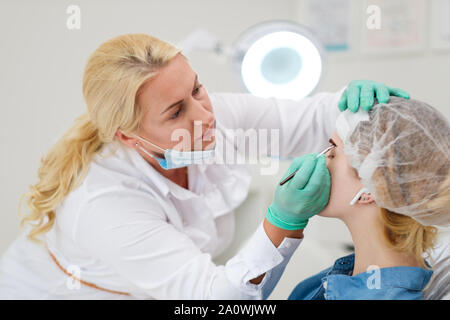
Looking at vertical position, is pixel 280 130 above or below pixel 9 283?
above

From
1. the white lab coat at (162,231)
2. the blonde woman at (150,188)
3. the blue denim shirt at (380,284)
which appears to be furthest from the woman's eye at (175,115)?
the blue denim shirt at (380,284)

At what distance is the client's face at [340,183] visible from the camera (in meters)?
0.88

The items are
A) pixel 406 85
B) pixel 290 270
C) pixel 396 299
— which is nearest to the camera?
pixel 396 299

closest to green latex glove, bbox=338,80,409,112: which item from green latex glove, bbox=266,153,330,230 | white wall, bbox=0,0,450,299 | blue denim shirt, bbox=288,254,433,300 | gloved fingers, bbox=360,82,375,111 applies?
gloved fingers, bbox=360,82,375,111

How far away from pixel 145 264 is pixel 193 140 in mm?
330

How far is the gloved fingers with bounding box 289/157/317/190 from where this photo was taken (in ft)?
2.78

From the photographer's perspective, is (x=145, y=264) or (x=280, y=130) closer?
(x=145, y=264)

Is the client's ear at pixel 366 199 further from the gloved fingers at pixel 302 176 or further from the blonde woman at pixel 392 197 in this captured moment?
the gloved fingers at pixel 302 176

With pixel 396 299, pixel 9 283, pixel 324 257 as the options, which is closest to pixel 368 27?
pixel 324 257

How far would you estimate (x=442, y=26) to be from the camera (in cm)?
166

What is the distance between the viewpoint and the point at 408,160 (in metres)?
0.79

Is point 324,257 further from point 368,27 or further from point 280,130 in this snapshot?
point 368,27

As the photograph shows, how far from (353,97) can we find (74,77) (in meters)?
0.99

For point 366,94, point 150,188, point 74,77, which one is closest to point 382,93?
point 366,94
